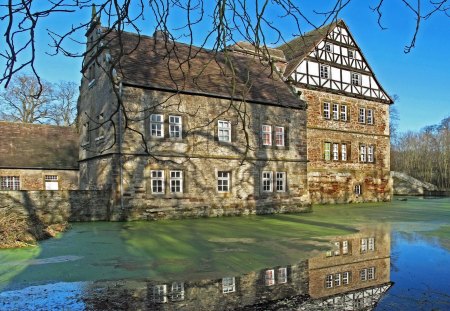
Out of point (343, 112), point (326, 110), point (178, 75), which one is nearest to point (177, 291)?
point (178, 75)

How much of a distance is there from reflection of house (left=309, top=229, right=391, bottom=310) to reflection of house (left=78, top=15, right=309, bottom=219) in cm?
698

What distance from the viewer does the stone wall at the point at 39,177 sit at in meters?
23.3

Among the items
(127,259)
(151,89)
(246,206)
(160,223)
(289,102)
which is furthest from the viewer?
(289,102)

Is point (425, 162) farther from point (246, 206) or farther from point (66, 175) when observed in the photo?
point (66, 175)

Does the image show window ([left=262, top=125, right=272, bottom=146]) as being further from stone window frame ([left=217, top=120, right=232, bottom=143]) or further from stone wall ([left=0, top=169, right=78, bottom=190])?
stone wall ([left=0, top=169, right=78, bottom=190])

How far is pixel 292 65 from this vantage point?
26.3m

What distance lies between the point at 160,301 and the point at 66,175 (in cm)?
2040

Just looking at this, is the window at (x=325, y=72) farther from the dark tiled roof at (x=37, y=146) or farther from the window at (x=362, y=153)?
the dark tiled roof at (x=37, y=146)

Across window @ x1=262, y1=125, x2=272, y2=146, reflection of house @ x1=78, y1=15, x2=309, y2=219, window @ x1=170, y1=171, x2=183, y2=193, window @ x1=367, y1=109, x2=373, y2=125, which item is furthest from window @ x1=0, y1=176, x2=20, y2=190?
window @ x1=367, y1=109, x2=373, y2=125

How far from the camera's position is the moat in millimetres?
5707

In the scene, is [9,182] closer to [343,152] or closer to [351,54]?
[343,152]

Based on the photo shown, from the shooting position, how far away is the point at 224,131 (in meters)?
19.3

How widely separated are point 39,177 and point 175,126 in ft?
35.6

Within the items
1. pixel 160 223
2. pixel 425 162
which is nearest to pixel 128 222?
pixel 160 223
